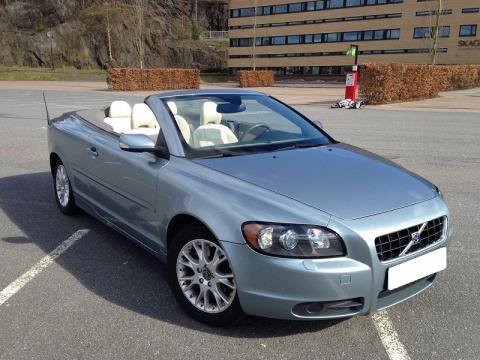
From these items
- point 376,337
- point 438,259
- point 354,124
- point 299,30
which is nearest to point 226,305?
point 376,337

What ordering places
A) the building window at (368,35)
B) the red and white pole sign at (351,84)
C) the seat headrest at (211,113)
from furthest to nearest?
1. the building window at (368,35)
2. the red and white pole sign at (351,84)
3. the seat headrest at (211,113)

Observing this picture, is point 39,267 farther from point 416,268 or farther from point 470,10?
point 470,10

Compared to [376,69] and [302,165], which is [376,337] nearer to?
[302,165]

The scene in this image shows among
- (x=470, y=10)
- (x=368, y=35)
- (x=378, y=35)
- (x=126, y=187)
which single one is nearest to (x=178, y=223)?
(x=126, y=187)

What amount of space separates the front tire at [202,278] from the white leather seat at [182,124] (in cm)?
80

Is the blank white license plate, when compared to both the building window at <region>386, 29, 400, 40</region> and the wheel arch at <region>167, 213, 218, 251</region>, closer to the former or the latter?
the wheel arch at <region>167, 213, 218, 251</region>

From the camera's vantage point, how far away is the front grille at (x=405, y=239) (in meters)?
2.52

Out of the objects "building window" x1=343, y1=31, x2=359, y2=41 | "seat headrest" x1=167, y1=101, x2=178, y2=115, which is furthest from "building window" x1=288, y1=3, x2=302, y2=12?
"seat headrest" x1=167, y1=101, x2=178, y2=115

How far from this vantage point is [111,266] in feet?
12.5

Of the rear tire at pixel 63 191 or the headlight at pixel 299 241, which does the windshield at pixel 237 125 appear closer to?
the headlight at pixel 299 241

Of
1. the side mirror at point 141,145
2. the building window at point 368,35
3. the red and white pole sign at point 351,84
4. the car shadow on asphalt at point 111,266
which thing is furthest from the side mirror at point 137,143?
the building window at point 368,35

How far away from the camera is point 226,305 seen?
110 inches

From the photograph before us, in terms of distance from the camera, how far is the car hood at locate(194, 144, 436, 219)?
266 cm

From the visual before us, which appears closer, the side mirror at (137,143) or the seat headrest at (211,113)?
the side mirror at (137,143)
